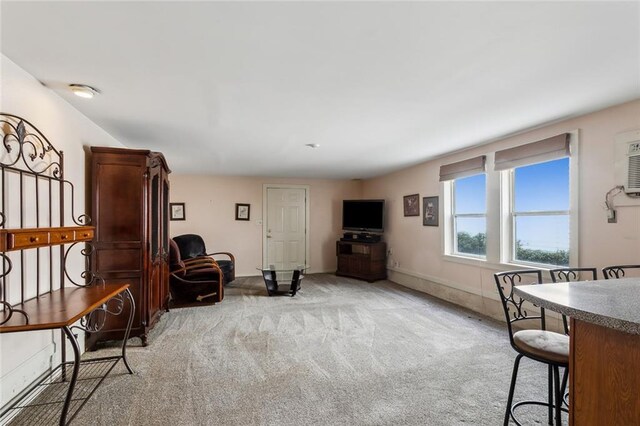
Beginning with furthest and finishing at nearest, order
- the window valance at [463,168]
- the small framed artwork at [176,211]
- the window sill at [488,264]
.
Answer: the small framed artwork at [176,211]
the window valance at [463,168]
the window sill at [488,264]

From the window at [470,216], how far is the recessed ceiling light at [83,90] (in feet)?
13.8

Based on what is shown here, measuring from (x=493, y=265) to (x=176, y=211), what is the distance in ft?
18.5

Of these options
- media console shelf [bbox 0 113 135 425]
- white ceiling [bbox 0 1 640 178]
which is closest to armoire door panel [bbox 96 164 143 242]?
media console shelf [bbox 0 113 135 425]

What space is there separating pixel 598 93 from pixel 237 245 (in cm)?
590

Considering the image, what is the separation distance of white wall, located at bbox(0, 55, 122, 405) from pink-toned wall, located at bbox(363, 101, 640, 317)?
436cm

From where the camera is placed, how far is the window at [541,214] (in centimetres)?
308

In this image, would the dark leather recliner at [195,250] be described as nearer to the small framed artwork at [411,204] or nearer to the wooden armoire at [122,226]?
the wooden armoire at [122,226]

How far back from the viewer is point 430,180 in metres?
4.95

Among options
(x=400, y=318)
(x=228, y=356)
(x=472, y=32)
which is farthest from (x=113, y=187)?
(x=400, y=318)

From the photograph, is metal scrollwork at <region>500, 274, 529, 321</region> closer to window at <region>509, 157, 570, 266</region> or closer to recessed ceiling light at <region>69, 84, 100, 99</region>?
window at <region>509, 157, 570, 266</region>

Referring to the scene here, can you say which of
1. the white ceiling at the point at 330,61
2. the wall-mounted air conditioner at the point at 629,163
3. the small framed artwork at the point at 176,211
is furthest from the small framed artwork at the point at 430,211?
the small framed artwork at the point at 176,211

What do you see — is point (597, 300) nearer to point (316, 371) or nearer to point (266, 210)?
point (316, 371)

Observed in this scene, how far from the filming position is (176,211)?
20.3ft

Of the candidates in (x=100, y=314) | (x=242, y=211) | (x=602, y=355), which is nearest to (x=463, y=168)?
(x=602, y=355)
